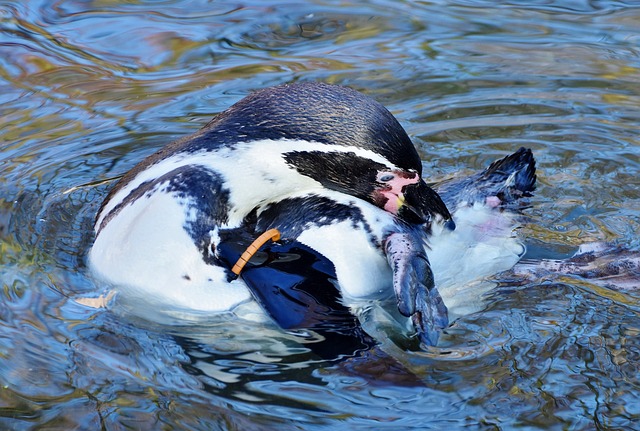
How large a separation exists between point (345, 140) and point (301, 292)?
1.91 feet

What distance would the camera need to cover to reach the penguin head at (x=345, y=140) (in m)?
3.59

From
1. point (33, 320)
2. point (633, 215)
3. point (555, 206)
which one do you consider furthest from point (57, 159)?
point (633, 215)

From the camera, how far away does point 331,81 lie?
5.77 meters

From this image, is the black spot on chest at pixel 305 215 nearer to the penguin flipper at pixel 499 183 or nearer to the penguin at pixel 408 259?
the penguin at pixel 408 259

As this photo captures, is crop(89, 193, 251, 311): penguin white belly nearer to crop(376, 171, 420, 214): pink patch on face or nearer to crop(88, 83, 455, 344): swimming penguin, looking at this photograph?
crop(88, 83, 455, 344): swimming penguin

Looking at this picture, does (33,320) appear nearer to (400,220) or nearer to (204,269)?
(204,269)

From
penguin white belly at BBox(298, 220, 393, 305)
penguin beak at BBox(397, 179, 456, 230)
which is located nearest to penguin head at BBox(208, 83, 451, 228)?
penguin beak at BBox(397, 179, 456, 230)

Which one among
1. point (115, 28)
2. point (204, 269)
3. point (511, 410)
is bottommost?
point (511, 410)

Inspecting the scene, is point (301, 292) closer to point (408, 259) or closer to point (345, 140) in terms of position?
point (408, 259)

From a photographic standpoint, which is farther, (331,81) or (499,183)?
(331,81)

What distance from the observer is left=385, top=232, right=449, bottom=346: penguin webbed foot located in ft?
10.9

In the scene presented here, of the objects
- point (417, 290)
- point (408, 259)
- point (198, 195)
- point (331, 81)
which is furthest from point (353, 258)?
point (331, 81)

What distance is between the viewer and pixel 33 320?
348 cm

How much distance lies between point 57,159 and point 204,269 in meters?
1.72
